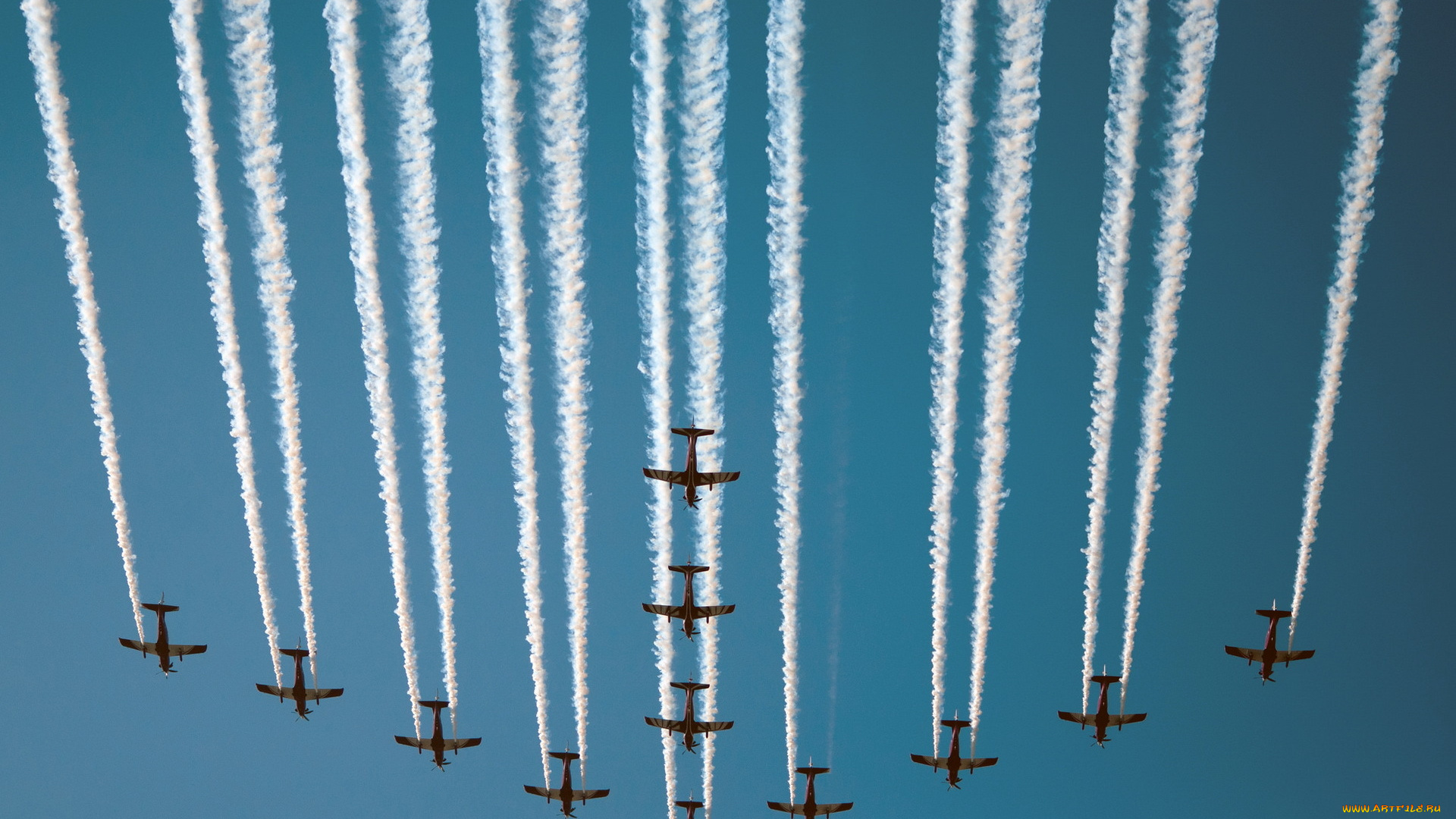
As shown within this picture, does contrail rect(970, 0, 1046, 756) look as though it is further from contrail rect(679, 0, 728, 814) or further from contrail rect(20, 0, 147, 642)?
contrail rect(20, 0, 147, 642)

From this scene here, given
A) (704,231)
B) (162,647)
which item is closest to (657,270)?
(704,231)

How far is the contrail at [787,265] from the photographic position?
61.2 ft

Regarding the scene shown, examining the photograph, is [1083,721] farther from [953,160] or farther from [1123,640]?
[953,160]

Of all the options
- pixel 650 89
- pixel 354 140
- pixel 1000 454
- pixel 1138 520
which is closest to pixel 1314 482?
pixel 1138 520

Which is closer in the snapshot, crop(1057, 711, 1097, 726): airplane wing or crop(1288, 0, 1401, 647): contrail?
crop(1288, 0, 1401, 647): contrail

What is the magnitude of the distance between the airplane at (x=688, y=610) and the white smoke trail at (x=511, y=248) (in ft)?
10.4

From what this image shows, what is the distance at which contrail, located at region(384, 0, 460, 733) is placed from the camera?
1828 cm

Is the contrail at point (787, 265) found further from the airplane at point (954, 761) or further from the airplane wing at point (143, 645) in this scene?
the airplane wing at point (143, 645)

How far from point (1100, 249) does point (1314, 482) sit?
354 inches

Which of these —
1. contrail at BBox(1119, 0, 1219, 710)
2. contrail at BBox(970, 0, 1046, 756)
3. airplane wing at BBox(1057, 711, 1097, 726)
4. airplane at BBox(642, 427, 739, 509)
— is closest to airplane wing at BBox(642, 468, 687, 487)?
airplane at BBox(642, 427, 739, 509)

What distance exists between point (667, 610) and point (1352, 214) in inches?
679

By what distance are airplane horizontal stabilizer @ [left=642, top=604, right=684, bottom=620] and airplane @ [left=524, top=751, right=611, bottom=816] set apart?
5.81 meters

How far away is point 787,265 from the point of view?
2023 centimetres

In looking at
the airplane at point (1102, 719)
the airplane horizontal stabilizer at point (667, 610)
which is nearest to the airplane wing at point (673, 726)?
the airplane horizontal stabilizer at point (667, 610)
